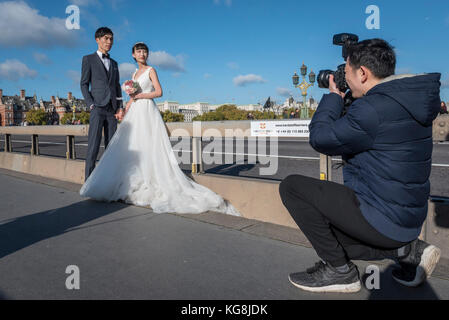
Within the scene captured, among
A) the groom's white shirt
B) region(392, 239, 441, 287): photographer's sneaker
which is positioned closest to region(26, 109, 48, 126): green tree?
the groom's white shirt

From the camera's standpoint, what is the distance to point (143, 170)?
5.10 meters

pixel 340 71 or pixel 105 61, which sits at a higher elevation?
pixel 105 61

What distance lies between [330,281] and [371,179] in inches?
29.2

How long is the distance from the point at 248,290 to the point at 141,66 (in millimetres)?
4091

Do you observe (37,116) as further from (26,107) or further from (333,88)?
(333,88)

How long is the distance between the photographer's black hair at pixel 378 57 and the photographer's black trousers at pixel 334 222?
0.77 m

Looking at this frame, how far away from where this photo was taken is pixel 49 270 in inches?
108

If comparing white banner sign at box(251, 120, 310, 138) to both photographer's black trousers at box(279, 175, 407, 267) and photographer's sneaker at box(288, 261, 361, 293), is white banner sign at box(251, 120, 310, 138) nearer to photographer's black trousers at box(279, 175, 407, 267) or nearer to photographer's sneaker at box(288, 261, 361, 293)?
photographer's black trousers at box(279, 175, 407, 267)

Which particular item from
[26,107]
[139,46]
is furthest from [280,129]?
[26,107]

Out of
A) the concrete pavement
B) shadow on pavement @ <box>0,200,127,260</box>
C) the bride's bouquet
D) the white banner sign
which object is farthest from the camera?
the bride's bouquet

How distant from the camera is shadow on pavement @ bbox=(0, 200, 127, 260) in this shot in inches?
135

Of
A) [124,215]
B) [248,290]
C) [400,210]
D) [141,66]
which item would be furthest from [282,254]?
[141,66]

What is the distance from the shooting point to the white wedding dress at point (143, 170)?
15.8 ft
